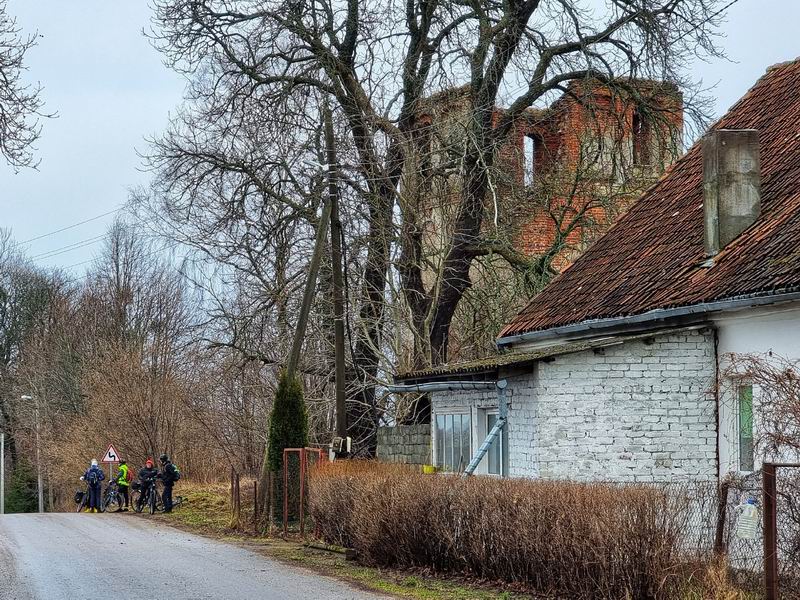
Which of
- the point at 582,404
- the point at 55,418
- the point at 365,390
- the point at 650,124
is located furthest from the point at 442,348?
the point at 55,418

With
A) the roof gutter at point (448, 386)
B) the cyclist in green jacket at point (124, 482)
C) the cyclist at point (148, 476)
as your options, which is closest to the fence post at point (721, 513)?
the roof gutter at point (448, 386)

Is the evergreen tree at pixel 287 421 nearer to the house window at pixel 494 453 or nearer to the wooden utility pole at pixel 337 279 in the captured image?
the wooden utility pole at pixel 337 279

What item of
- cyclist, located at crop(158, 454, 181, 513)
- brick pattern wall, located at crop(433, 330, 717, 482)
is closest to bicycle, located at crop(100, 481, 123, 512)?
cyclist, located at crop(158, 454, 181, 513)

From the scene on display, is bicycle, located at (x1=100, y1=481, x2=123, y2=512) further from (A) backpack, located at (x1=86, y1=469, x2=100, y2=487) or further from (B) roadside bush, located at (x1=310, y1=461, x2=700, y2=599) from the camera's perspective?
(B) roadside bush, located at (x1=310, y1=461, x2=700, y2=599)

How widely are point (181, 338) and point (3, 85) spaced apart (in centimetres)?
3969

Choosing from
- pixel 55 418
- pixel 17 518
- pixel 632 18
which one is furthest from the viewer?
pixel 55 418

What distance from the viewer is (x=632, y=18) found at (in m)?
28.3

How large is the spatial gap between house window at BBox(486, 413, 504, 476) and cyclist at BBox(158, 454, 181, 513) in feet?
47.3

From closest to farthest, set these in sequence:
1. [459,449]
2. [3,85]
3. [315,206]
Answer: [3,85] < [459,449] < [315,206]

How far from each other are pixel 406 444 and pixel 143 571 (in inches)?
356

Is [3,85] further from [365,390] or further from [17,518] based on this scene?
[17,518]

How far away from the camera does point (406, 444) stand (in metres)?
25.3

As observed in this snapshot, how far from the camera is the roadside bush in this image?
40.9 feet

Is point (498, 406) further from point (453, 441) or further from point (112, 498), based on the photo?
point (112, 498)
